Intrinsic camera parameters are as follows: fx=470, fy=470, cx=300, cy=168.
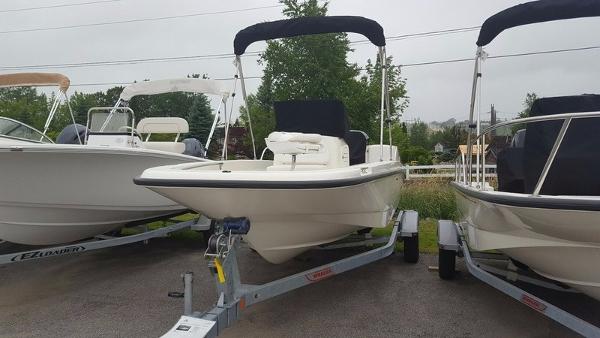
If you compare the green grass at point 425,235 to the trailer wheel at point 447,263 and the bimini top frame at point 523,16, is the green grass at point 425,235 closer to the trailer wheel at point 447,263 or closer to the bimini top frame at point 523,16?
the trailer wheel at point 447,263

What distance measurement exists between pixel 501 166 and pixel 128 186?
3.63m

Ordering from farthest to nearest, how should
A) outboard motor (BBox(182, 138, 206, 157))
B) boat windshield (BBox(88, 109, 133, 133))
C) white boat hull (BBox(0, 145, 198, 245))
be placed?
outboard motor (BBox(182, 138, 206, 157))
boat windshield (BBox(88, 109, 133, 133))
white boat hull (BBox(0, 145, 198, 245))

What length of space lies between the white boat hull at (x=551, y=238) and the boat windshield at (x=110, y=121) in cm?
458

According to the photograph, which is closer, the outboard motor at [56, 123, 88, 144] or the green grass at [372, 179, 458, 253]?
the outboard motor at [56, 123, 88, 144]

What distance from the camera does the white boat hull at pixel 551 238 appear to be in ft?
8.14

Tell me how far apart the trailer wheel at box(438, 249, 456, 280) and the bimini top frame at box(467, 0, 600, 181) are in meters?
1.01

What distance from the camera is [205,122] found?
51.5 feet

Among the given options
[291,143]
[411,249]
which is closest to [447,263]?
[411,249]

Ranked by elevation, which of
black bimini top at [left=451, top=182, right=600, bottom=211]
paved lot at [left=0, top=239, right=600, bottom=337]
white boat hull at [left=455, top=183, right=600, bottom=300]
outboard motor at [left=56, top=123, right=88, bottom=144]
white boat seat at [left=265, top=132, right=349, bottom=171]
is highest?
outboard motor at [left=56, top=123, right=88, bottom=144]

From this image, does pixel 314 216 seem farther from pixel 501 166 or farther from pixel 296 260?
pixel 296 260

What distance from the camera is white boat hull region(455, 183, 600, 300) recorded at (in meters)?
2.48

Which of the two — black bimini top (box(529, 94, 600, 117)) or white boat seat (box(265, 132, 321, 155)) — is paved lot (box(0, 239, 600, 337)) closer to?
white boat seat (box(265, 132, 321, 155))

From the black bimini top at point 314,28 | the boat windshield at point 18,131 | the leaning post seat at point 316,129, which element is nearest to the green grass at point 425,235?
the leaning post seat at point 316,129

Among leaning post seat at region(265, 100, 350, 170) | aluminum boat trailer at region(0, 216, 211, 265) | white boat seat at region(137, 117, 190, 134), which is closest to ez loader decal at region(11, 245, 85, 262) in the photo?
aluminum boat trailer at region(0, 216, 211, 265)
